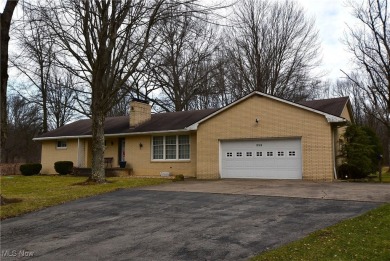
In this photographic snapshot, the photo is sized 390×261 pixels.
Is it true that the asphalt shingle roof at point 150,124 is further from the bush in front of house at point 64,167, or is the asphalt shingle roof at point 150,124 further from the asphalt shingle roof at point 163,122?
the bush in front of house at point 64,167

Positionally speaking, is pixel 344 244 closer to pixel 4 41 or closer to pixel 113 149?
pixel 4 41

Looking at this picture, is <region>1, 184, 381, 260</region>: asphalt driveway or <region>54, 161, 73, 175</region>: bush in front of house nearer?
<region>1, 184, 381, 260</region>: asphalt driveway

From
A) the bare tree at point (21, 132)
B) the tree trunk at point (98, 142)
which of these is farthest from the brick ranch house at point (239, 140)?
the bare tree at point (21, 132)

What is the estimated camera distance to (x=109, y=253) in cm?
586

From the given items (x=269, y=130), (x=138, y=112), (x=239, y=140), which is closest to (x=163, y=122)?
(x=138, y=112)

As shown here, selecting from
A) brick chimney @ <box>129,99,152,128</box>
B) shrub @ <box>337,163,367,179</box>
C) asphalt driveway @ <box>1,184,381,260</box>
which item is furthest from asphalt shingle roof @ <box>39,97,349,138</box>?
asphalt driveway @ <box>1,184,381,260</box>

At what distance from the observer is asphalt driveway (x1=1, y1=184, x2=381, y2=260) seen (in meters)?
5.90

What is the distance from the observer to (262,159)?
17.6 metres

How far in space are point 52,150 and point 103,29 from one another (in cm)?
1404

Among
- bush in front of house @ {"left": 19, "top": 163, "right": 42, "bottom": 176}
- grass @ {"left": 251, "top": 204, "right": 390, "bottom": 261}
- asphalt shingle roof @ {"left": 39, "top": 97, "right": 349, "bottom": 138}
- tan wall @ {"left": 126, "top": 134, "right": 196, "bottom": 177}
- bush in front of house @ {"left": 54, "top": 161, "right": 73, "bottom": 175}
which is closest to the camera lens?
grass @ {"left": 251, "top": 204, "right": 390, "bottom": 261}

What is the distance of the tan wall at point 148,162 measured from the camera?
797 inches

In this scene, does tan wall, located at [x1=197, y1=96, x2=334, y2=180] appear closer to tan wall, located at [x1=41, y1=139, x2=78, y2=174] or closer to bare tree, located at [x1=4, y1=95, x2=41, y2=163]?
tan wall, located at [x1=41, y1=139, x2=78, y2=174]

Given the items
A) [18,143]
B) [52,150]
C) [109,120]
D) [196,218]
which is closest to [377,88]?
[109,120]

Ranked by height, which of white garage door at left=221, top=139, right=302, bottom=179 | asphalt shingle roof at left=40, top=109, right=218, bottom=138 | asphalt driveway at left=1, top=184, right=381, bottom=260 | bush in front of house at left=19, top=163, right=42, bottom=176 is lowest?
asphalt driveway at left=1, top=184, right=381, bottom=260
